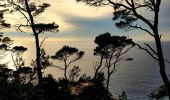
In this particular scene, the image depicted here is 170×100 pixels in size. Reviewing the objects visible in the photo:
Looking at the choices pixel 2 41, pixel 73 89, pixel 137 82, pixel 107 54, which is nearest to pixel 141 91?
pixel 137 82

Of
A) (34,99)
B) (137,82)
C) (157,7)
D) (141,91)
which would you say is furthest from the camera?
(137,82)

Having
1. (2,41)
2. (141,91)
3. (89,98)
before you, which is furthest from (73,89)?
(141,91)

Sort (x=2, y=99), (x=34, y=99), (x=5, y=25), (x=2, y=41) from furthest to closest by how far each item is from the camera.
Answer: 1. (x=2, y=41)
2. (x=5, y=25)
3. (x=34, y=99)
4. (x=2, y=99)

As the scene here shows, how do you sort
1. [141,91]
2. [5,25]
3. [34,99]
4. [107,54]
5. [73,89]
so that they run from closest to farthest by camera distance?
1. [34,99]
2. [73,89]
3. [5,25]
4. [107,54]
5. [141,91]

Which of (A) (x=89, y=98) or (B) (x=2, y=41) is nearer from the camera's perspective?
(A) (x=89, y=98)

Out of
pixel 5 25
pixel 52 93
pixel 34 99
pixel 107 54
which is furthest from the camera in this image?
pixel 107 54

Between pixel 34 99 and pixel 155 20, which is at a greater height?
pixel 155 20

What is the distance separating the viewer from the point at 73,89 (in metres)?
11.6

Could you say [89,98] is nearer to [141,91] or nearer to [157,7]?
[157,7]

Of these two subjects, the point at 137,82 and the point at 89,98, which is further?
the point at 137,82

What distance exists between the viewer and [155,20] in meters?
10.7

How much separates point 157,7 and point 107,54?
123 feet

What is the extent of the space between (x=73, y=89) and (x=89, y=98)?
0.76 m

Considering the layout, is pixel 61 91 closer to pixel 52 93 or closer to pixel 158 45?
pixel 52 93
